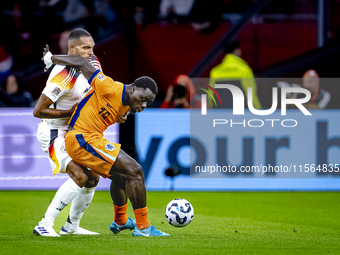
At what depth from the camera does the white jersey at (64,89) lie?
17.4 feet

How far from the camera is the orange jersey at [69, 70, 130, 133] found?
520 centimetres

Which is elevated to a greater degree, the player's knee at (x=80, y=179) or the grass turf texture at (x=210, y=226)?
the player's knee at (x=80, y=179)

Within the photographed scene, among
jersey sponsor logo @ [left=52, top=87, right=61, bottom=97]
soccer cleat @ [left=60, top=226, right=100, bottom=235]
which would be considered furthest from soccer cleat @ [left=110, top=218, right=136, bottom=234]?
jersey sponsor logo @ [left=52, top=87, right=61, bottom=97]

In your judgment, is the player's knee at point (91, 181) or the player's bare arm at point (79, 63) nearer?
the player's bare arm at point (79, 63)

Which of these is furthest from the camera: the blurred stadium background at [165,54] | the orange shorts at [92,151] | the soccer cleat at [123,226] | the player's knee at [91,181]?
the blurred stadium background at [165,54]

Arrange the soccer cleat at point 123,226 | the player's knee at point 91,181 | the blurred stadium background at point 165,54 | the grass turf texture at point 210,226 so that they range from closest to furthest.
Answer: the grass turf texture at point 210,226
the player's knee at point 91,181
the soccer cleat at point 123,226
the blurred stadium background at point 165,54

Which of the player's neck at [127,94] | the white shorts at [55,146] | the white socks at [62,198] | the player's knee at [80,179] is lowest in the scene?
the white socks at [62,198]

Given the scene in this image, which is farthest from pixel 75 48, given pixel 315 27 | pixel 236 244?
pixel 315 27

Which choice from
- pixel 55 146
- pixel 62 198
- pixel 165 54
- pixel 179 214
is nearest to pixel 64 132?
pixel 55 146

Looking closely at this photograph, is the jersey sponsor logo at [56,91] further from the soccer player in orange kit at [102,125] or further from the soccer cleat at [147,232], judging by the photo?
the soccer cleat at [147,232]

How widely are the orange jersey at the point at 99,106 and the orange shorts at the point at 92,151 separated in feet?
0.34

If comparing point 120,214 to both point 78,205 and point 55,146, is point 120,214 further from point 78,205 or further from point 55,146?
point 55,146

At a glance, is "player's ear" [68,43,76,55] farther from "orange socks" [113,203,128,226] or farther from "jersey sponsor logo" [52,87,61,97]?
"orange socks" [113,203,128,226]

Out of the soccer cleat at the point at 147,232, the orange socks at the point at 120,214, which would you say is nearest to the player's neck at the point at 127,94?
the orange socks at the point at 120,214
